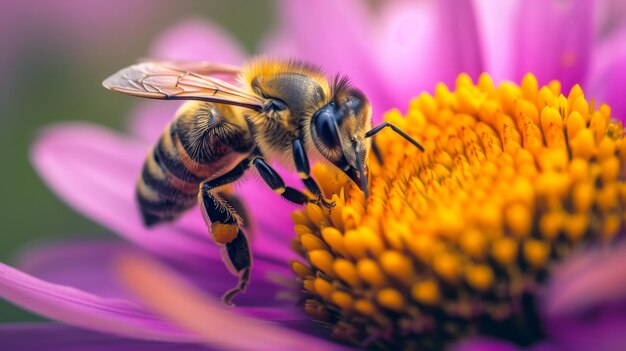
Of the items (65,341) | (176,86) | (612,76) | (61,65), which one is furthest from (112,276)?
(61,65)

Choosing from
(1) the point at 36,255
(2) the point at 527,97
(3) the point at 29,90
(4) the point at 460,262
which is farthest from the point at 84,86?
(4) the point at 460,262

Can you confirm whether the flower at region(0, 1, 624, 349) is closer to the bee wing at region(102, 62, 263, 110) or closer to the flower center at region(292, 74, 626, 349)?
the flower center at region(292, 74, 626, 349)

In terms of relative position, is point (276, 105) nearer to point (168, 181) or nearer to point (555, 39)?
point (168, 181)

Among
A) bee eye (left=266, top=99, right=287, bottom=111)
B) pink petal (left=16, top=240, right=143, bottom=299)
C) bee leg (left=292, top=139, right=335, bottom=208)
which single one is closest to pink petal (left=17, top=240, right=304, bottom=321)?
pink petal (left=16, top=240, right=143, bottom=299)

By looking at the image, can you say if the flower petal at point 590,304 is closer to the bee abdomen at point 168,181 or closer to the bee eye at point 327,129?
the bee eye at point 327,129

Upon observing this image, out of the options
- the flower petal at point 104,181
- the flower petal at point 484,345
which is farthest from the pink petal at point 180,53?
the flower petal at point 484,345

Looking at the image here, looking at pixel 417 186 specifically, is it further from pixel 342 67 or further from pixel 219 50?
pixel 219 50
